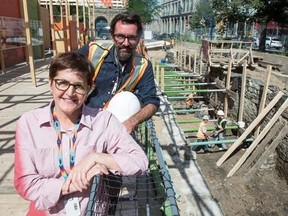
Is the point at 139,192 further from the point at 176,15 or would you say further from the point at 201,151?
the point at 176,15

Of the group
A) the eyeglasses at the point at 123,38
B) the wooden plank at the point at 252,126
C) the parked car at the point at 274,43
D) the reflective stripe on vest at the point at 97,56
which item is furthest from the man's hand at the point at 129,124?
the parked car at the point at 274,43

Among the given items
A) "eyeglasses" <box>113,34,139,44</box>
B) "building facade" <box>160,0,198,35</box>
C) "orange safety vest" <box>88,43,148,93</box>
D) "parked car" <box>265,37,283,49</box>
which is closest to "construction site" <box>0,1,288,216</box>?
"orange safety vest" <box>88,43,148,93</box>

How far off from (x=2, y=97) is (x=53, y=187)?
23.8ft

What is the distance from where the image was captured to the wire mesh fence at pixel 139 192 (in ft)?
5.79

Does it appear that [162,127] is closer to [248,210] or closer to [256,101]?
[248,210]

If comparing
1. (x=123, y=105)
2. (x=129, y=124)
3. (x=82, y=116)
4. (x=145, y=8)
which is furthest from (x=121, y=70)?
(x=145, y=8)

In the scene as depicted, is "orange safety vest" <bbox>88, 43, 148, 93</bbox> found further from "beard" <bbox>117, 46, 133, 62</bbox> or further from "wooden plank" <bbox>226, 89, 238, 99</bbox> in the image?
"wooden plank" <bbox>226, 89, 238, 99</bbox>

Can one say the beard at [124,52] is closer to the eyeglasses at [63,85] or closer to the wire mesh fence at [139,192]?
the wire mesh fence at [139,192]

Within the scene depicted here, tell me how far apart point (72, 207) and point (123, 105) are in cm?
99

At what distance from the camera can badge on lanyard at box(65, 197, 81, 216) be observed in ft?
5.65

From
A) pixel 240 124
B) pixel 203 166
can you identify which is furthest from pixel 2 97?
pixel 240 124

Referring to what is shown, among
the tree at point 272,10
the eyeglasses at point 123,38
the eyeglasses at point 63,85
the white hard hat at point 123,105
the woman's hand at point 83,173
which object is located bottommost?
the woman's hand at point 83,173

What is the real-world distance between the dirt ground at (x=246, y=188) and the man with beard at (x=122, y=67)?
18.1 ft

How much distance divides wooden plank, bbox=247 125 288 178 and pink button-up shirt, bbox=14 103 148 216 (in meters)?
7.60
